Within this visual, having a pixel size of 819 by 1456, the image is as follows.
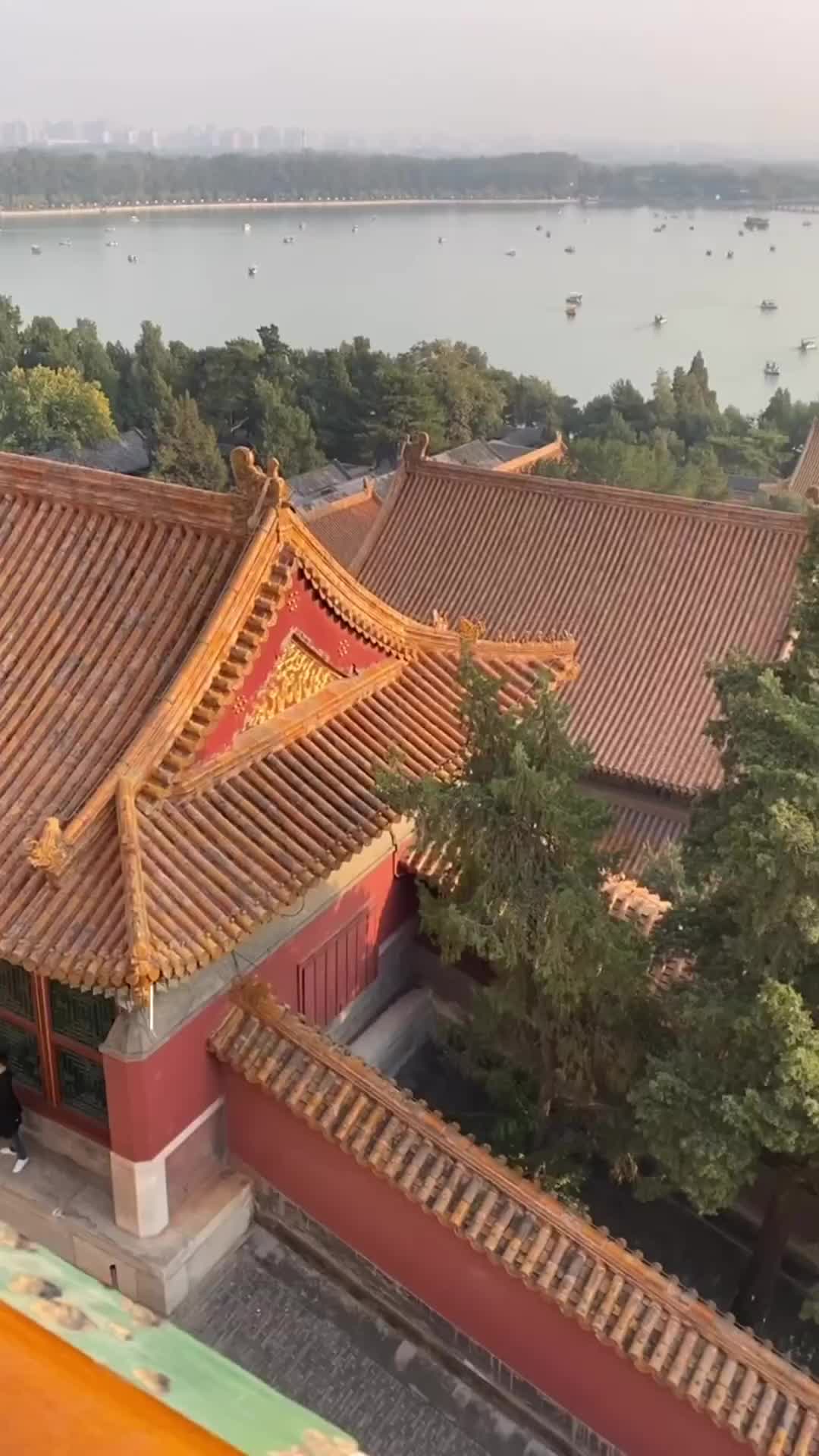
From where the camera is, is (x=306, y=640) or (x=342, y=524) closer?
(x=306, y=640)

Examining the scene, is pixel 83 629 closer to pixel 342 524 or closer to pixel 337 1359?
pixel 337 1359

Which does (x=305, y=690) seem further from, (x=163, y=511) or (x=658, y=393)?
(x=658, y=393)

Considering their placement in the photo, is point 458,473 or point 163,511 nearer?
point 163,511

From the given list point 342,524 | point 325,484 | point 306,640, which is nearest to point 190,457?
point 325,484

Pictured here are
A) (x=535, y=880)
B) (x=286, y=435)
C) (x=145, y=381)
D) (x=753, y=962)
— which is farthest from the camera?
(x=145, y=381)

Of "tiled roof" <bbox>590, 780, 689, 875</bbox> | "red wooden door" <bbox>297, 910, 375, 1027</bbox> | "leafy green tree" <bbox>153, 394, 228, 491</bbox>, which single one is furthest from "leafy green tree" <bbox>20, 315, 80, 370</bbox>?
"red wooden door" <bbox>297, 910, 375, 1027</bbox>

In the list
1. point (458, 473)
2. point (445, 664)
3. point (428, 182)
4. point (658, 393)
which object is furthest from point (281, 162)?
point (445, 664)

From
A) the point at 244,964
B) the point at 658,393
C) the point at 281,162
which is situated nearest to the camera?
the point at 244,964
